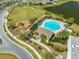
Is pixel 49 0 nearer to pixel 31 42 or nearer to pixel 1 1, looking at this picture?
pixel 1 1

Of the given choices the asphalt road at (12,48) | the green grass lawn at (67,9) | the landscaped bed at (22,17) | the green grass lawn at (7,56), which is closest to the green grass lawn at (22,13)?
the landscaped bed at (22,17)

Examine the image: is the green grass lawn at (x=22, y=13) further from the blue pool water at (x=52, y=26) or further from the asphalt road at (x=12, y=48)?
the asphalt road at (x=12, y=48)

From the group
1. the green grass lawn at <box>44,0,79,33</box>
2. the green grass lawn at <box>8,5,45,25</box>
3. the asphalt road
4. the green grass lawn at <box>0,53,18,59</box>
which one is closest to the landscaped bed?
the green grass lawn at <box>8,5,45,25</box>

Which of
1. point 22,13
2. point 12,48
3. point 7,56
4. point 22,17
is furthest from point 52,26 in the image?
point 7,56

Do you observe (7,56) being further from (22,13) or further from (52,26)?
(22,13)

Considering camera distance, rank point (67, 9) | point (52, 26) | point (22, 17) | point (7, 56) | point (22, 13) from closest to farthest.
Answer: point (7, 56) < point (52, 26) < point (22, 17) < point (22, 13) < point (67, 9)

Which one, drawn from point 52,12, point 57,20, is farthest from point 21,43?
point 52,12
